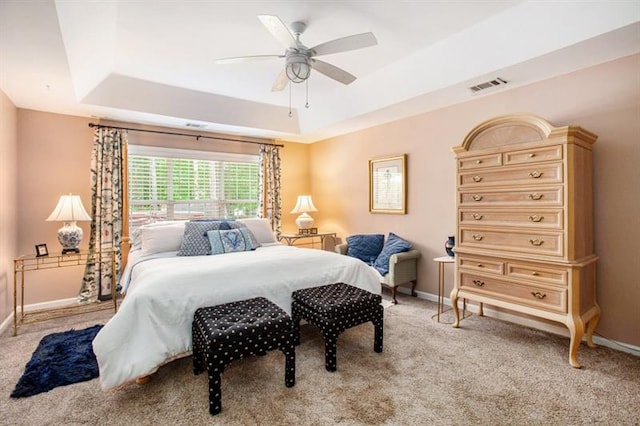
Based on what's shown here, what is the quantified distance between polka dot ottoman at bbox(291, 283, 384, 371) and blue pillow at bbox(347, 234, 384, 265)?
71.1 inches

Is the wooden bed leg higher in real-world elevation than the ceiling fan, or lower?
lower

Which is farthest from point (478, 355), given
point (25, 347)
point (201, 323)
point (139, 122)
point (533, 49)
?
point (139, 122)

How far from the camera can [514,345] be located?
286 cm

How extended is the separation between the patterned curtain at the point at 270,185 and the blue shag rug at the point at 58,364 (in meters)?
3.09

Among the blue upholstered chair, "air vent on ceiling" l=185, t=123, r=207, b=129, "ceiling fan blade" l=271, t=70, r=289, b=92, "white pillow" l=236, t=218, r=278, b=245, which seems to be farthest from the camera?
"air vent on ceiling" l=185, t=123, r=207, b=129

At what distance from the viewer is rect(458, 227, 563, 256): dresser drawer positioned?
259 cm

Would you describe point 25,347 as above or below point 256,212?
below

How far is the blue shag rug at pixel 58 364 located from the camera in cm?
226

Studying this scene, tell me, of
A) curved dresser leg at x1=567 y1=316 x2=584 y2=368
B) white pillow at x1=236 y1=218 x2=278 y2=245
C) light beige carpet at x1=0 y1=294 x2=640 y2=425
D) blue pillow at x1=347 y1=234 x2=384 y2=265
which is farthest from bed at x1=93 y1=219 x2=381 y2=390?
curved dresser leg at x1=567 y1=316 x2=584 y2=368

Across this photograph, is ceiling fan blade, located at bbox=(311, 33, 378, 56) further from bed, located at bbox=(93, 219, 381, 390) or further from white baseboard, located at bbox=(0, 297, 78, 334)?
white baseboard, located at bbox=(0, 297, 78, 334)

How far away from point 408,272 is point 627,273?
210 centimetres

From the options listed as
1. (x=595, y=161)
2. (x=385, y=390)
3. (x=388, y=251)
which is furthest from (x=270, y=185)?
(x=595, y=161)

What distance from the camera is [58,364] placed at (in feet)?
8.34

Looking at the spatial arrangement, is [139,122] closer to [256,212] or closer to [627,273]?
[256,212]
